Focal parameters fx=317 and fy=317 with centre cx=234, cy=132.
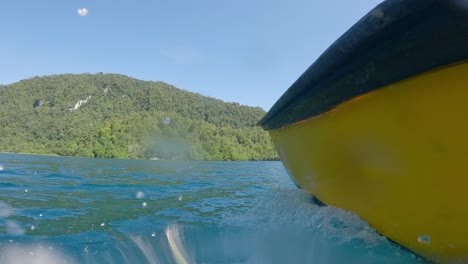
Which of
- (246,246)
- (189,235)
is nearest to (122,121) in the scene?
(189,235)

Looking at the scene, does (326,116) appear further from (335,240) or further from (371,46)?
(335,240)

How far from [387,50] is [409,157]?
51cm

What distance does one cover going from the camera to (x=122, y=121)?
6906 cm

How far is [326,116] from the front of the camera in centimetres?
180

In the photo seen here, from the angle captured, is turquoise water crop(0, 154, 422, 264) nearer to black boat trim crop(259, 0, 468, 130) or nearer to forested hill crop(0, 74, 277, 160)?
black boat trim crop(259, 0, 468, 130)

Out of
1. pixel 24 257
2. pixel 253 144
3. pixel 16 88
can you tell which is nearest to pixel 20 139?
pixel 16 88

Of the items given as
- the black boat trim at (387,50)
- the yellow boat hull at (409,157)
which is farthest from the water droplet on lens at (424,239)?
the black boat trim at (387,50)

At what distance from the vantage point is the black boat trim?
114 cm

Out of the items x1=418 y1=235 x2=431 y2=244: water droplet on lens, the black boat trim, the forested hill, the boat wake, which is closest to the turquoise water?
the boat wake

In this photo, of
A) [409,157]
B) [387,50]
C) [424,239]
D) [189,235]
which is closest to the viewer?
[387,50]

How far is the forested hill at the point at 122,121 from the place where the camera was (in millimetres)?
56281

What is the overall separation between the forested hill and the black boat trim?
4653cm

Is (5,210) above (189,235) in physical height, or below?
above

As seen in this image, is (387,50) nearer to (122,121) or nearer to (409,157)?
(409,157)
